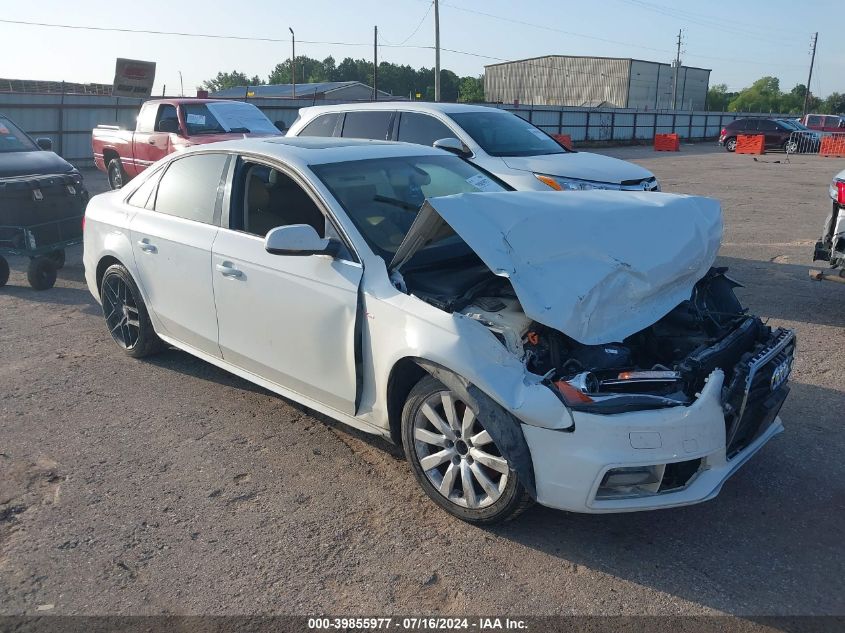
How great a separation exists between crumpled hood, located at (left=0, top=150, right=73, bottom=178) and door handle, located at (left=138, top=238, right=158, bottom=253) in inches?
173

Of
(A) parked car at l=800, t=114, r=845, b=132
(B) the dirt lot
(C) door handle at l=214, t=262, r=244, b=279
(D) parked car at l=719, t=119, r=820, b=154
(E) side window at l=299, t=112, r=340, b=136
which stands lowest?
(B) the dirt lot

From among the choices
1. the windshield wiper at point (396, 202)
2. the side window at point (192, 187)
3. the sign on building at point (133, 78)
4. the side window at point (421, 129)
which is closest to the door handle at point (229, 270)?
the side window at point (192, 187)

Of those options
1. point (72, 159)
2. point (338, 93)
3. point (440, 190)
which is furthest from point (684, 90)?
point (440, 190)

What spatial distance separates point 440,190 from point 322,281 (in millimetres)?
1116

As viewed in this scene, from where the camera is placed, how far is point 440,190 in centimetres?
467

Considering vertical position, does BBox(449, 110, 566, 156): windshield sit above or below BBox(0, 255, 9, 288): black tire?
above

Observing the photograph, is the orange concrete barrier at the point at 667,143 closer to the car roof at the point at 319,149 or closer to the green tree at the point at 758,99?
the car roof at the point at 319,149

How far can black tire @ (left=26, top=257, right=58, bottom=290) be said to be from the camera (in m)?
8.05

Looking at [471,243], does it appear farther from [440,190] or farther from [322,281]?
[440,190]

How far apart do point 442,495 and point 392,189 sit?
1.83 metres

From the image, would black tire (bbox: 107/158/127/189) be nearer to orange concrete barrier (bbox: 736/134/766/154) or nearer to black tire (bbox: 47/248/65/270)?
black tire (bbox: 47/248/65/270)

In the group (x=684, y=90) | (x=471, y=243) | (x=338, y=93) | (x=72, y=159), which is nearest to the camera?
(x=471, y=243)

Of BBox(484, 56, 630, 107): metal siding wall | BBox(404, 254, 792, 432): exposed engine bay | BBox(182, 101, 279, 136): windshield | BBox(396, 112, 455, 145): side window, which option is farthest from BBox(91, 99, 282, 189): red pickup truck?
BBox(484, 56, 630, 107): metal siding wall

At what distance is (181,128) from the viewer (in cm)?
1292
